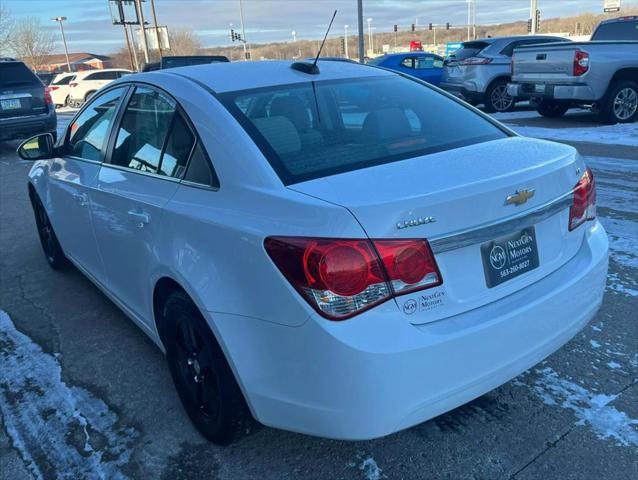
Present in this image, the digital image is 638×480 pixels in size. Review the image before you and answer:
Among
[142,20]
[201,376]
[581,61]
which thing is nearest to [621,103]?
[581,61]

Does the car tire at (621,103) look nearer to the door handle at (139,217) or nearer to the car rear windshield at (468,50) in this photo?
the car rear windshield at (468,50)

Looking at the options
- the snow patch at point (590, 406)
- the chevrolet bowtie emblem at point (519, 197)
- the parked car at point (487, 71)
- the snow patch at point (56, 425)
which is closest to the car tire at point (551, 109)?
the parked car at point (487, 71)

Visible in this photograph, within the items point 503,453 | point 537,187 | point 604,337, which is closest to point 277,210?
point 537,187

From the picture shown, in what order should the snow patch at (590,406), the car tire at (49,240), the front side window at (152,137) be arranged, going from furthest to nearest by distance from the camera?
1. the car tire at (49,240)
2. the front side window at (152,137)
3. the snow patch at (590,406)

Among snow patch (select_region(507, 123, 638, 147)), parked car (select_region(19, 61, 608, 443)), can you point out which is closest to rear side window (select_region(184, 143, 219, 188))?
parked car (select_region(19, 61, 608, 443))

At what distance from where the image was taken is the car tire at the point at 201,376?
92.6 inches

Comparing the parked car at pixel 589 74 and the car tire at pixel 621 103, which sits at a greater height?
the parked car at pixel 589 74

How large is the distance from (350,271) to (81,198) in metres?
2.42

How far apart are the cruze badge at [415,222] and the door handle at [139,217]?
52.5 inches

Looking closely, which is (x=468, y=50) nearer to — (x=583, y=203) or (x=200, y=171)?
(x=583, y=203)

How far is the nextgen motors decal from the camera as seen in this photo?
1.92m

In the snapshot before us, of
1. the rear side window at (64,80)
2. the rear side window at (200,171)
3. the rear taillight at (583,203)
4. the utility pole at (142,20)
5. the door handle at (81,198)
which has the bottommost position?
the rear side window at (64,80)

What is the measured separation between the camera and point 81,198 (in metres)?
3.65

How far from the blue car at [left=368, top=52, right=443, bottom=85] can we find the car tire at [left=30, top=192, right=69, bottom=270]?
42.5 ft
